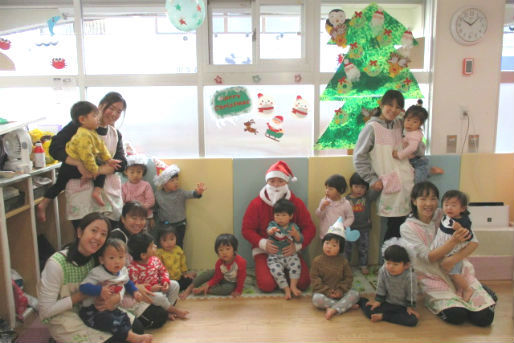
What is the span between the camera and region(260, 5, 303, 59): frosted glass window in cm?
347

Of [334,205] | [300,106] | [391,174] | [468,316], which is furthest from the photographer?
[300,106]

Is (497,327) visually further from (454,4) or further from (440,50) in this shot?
(454,4)

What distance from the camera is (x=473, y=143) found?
356 centimetres

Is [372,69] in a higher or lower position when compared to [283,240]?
higher

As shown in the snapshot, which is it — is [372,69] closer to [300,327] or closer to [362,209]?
[362,209]

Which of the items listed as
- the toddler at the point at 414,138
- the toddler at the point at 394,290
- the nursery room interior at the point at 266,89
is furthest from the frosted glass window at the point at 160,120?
the toddler at the point at 394,290

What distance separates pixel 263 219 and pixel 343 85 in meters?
1.30

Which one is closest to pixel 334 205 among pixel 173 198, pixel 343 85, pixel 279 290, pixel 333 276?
pixel 333 276

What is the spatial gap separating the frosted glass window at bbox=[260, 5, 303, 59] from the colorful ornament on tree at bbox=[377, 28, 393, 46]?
66 centimetres

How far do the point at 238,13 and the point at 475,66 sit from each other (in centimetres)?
202

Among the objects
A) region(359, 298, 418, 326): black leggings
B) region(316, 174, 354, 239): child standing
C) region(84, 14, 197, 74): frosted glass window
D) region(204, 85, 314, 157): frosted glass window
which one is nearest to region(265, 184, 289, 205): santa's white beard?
region(316, 174, 354, 239): child standing

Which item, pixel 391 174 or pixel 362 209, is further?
pixel 362 209

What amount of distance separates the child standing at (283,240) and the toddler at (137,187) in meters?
0.94

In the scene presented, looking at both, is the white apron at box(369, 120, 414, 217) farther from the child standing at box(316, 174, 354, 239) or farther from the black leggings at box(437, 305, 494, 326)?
the black leggings at box(437, 305, 494, 326)
